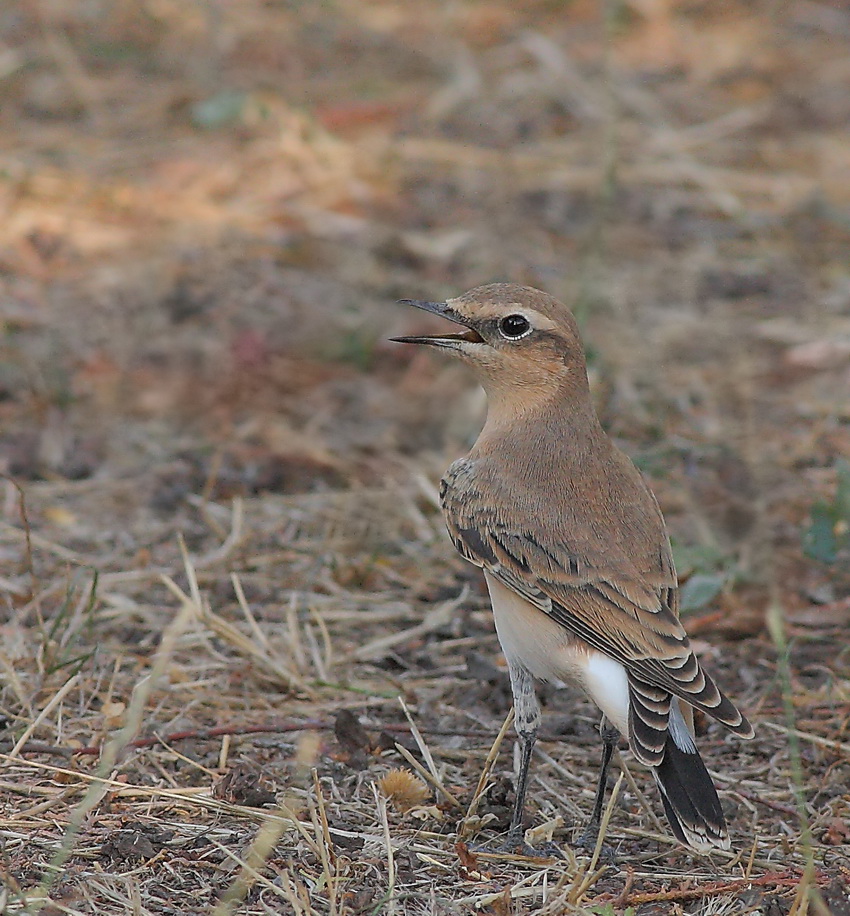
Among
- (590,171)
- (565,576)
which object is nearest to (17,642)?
(565,576)

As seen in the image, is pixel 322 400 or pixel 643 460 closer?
pixel 643 460

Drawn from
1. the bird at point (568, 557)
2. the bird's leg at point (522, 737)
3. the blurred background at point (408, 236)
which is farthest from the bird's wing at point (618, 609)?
the blurred background at point (408, 236)

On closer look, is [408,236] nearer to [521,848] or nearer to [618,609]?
[618,609]

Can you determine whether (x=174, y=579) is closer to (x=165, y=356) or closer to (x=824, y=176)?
(x=165, y=356)

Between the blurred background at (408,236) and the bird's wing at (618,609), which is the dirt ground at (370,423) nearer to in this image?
the blurred background at (408,236)

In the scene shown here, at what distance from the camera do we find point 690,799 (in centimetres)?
440

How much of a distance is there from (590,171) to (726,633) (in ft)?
19.1

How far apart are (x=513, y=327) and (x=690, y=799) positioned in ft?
6.47

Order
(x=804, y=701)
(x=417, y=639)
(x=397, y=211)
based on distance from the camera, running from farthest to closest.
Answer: (x=397, y=211) → (x=417, y=639) → (x=804, y=701)

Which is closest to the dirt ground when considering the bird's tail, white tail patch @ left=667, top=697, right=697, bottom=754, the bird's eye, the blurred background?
the blurred background

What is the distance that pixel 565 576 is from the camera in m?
4.91

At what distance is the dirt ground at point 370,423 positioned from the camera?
4.70 m

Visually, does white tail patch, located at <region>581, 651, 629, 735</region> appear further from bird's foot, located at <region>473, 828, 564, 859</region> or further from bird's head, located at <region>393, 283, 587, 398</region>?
bird's head, located at <region>393, 283, 587, 398</region>

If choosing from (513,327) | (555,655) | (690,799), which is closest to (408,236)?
(513,327)
